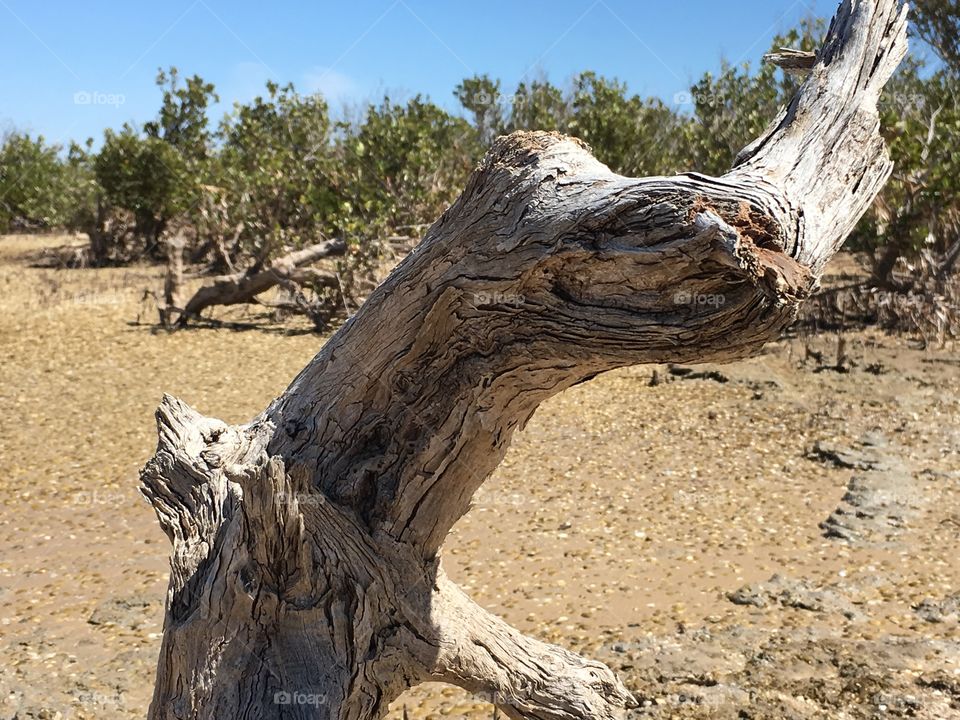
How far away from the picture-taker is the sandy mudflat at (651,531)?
14.7 ft

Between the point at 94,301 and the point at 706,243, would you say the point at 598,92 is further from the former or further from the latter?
the point at 706,243

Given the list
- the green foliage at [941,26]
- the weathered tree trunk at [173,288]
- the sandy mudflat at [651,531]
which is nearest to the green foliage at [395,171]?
the weathered tree trunk at [173,288]

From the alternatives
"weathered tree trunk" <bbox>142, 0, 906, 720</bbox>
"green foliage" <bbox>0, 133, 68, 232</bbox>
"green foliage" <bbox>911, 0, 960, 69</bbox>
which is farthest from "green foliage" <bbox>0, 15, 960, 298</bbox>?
"weathered tree trunk" <bbox>142, 0, 906, 720</bbox>

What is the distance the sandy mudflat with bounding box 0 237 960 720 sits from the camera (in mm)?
4473

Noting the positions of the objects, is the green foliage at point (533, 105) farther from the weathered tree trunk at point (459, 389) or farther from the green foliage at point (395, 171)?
the weathered tree trunk at point (459, 389)

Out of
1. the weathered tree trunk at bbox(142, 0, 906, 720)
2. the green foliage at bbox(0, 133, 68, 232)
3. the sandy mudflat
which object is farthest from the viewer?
the green foliage at bbox(0, 133, 68, 232)

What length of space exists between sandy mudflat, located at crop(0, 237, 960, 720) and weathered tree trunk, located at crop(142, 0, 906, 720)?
1618mm

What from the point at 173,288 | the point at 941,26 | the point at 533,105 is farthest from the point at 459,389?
the point at 533,105

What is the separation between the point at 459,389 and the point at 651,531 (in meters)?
4.25

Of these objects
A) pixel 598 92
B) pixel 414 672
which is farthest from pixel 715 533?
pixel 598 92

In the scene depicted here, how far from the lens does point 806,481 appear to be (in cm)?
747

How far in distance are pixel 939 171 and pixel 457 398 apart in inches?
441

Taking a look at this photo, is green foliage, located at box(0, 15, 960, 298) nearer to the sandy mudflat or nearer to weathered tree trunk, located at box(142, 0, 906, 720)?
the sandy mudflat

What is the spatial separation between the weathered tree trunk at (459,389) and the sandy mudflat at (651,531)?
1.62 metres
